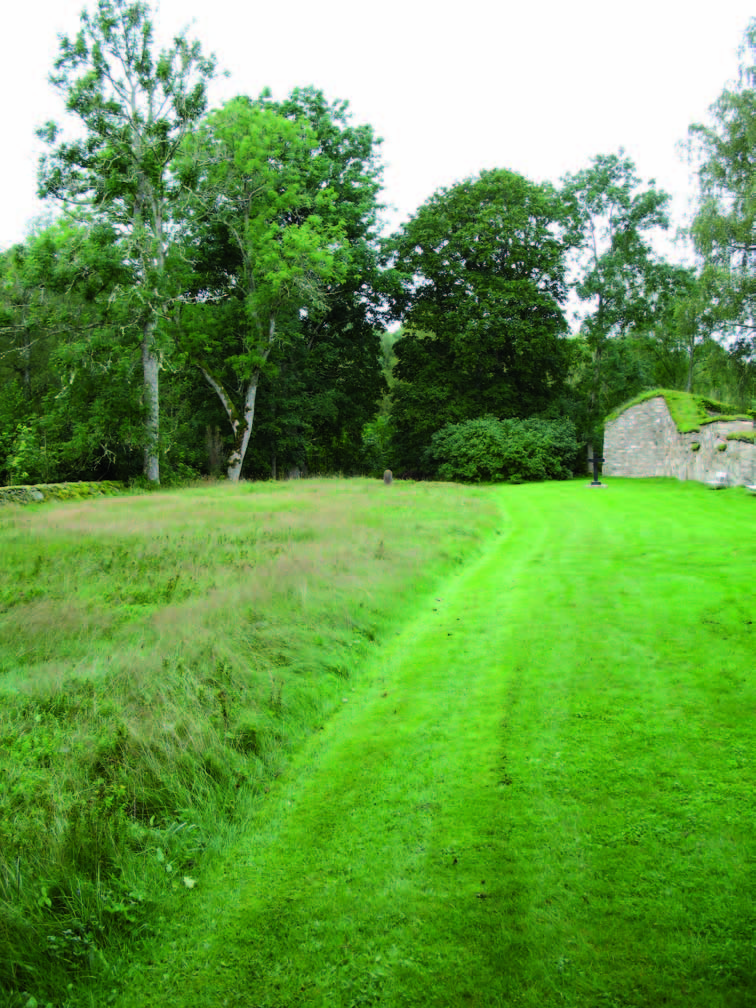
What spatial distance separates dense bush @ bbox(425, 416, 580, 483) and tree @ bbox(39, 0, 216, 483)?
13543 mm

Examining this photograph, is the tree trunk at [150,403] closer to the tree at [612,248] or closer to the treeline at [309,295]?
the treeline at [309,295]

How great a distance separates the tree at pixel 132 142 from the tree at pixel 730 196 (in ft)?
66.4

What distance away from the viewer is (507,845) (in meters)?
2.84

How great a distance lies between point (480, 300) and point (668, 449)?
12.7 m

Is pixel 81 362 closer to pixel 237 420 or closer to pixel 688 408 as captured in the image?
pixel 237 420

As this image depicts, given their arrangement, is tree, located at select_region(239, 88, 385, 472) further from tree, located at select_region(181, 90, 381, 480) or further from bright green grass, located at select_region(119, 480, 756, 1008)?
bright green grass, located at select_region(119, 480, 756, 1008)

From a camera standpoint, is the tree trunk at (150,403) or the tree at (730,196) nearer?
the tree trunk at (150,403)

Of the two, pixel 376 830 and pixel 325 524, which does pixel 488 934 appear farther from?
pixel 325 524

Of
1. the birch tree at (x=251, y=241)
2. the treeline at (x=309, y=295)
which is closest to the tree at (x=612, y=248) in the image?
the treeline at (x=309, y=295)

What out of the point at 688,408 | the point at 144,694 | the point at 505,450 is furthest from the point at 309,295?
the point at 144,694

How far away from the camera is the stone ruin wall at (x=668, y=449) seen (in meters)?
17.4

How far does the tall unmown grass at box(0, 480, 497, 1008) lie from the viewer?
259 cm

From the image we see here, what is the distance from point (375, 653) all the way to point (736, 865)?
132 inches

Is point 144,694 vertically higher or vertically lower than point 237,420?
lower
